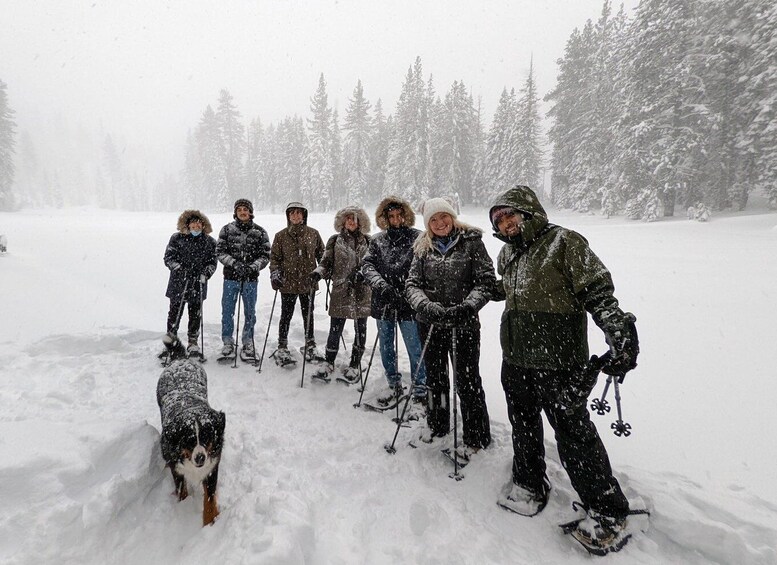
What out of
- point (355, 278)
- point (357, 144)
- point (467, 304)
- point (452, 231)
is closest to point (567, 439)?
point (467, 304)

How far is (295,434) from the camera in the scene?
168 inches

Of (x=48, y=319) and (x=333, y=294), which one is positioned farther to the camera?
(x=48, y=319)

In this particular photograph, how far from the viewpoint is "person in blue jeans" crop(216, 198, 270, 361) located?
20.3ft

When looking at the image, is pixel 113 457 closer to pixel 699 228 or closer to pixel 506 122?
pixel 699 228

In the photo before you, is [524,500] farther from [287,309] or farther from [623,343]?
[287,309]

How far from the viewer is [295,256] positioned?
606 cm

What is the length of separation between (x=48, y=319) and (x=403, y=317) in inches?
270

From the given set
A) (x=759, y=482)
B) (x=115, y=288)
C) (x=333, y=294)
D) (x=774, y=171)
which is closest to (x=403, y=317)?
(x=333, y=294)

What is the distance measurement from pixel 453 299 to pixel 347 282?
2.36 meters

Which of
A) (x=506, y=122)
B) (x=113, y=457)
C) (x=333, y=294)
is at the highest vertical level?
(x=506, y=122)

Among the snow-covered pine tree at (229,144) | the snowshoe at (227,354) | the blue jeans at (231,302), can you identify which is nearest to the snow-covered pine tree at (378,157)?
the snow-covered pine tree at (229,144)

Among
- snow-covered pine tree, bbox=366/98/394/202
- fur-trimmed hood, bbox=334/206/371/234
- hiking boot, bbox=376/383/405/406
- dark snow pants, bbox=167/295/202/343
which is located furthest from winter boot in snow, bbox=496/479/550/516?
snow-covered pine tree, bbox=366/98/394/202

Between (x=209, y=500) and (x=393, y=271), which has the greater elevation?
(x=393, y=271)

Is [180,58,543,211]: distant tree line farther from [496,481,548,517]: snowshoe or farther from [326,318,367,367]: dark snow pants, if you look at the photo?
A: [496,481,548,517]: snowshoe
